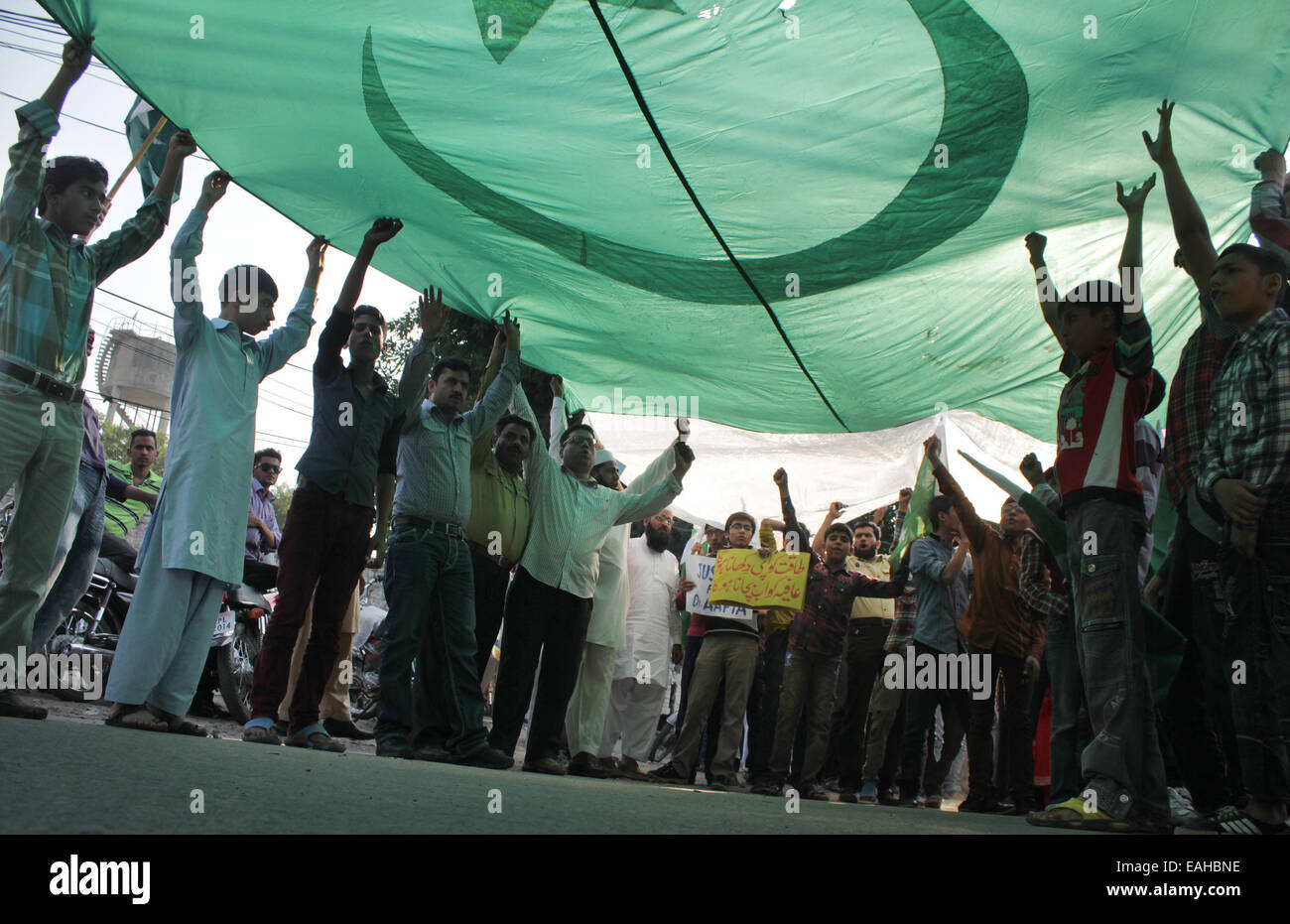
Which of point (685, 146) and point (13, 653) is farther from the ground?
point (685, 146)

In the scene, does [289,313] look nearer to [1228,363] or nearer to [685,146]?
[685,146]

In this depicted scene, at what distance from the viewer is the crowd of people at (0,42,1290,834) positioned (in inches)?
119

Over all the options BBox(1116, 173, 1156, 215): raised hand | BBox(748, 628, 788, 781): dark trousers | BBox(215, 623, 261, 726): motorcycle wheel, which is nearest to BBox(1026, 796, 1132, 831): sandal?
BBox(1116, 173, 1156, 215): raised hand

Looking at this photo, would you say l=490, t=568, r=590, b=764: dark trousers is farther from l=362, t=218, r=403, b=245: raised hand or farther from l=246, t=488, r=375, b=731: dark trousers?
l=362, t=218, r=403, b=245: raised hand

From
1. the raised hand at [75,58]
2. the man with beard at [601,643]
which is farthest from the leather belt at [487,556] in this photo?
the raised hand at [75,58]

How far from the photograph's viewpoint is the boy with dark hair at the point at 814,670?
634 cm

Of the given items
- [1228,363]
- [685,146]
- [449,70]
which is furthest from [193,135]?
Result: [1228,363]

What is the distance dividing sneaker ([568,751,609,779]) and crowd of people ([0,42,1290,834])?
19mm

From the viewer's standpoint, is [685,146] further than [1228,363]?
Yes

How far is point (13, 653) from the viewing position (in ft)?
10.7

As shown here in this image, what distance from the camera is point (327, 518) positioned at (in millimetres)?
4184
